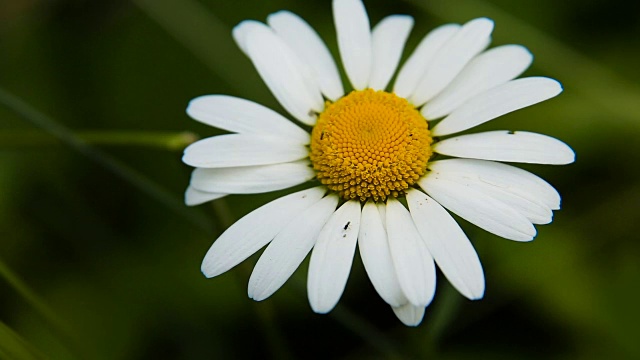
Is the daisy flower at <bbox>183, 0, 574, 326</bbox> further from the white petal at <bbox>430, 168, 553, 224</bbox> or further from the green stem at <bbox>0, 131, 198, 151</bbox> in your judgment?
the green stem at <bbox>0, 131, 198, 151</bbox>

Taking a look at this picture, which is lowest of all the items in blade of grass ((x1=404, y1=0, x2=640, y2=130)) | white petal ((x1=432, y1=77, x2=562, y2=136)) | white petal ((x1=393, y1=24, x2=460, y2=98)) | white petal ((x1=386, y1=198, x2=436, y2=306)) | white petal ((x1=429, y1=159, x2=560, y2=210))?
white petal ((x1=386, y1=198, x2=436, y2=306))

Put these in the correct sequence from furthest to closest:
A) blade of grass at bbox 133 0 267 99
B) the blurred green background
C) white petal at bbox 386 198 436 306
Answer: blade of grass at bbox 133 0 267 99, the blurred green background, white petal at bbox 386 198 436 306

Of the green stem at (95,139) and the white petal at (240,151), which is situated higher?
the green stem at (95,139)

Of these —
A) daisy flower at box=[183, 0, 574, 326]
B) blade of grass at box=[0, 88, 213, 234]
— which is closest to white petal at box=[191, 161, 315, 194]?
daisy flower at box=[183, 0, 574, 326]

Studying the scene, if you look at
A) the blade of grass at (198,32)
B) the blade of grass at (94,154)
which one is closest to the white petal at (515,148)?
the blade of grass at (94,154)

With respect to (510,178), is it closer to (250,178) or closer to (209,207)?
(250,178)

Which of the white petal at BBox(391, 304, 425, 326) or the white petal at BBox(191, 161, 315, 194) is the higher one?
the white petal at BBox(191, 161, 315, 194)

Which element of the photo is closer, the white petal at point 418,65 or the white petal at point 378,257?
the white petal at point 378,257

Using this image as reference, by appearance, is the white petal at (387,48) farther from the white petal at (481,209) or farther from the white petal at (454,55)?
the white petal at (481,209)
